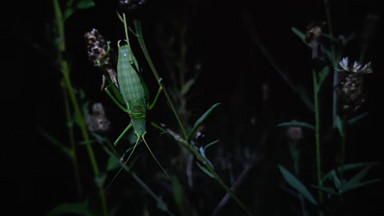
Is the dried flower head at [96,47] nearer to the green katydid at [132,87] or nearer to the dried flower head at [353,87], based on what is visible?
the green katydid at [132,87]

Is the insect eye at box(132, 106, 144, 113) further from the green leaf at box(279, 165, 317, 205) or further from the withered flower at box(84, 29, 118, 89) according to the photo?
the green leaf at box(279, 165, 317, 205)

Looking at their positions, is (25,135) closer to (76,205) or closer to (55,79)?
(55,79)

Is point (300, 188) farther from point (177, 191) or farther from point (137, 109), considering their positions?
point (137, 109)

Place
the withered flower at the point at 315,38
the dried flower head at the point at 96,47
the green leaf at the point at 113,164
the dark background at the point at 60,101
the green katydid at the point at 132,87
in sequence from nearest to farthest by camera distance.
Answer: the green katydid at the point at 132,87, the dried flower head at the point at 96,47, the withered flower at the point at 315,38, the green leaf at the point at 113,164, the dark background at the point at 60,101

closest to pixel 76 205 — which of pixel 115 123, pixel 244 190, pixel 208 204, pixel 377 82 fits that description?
pixel 115 123

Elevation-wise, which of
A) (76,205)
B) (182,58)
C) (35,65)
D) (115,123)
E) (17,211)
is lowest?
(17,211)

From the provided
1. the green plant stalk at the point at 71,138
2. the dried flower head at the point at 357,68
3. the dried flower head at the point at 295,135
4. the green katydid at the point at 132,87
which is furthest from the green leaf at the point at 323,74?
the green plant stalk at the point at 71,138

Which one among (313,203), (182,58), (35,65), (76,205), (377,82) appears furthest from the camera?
(377,82)

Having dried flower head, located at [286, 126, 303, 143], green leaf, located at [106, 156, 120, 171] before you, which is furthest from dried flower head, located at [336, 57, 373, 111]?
green leaf, located at [106, 156, 120, 171]
